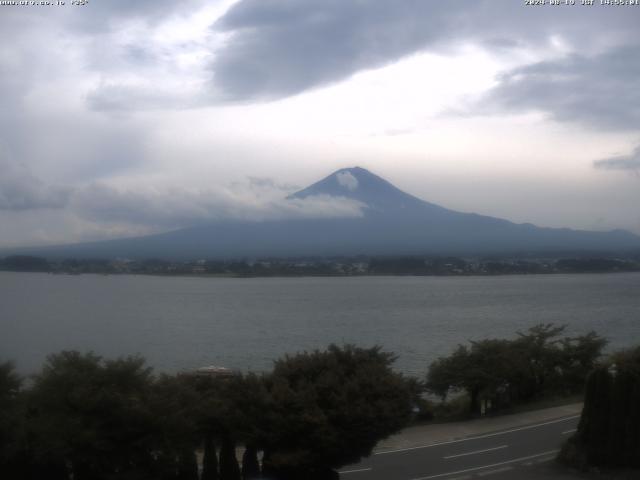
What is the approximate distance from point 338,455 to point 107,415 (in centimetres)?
298

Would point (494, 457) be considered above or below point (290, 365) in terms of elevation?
below

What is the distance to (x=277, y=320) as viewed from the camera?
A: 148ft

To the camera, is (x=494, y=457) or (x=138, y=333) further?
(x=138, y=333)

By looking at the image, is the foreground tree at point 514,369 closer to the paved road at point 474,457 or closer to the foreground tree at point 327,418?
the paved road at point 474,457

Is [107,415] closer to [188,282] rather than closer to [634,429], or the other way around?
[634,429]

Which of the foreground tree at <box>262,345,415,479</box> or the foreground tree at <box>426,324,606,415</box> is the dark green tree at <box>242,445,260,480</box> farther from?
the foreground tree at <box>426,324,606,415</box>

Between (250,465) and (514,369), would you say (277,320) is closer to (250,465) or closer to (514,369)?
(514,369)

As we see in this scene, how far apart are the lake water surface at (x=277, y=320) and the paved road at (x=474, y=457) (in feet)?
25.4

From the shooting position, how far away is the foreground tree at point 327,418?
9.55 meters

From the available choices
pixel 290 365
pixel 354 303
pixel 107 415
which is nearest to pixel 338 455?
pixel 290 365

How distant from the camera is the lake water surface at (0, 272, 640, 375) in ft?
104

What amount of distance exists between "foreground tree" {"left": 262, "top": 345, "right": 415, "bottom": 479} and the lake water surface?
10712 mm

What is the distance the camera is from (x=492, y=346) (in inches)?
708

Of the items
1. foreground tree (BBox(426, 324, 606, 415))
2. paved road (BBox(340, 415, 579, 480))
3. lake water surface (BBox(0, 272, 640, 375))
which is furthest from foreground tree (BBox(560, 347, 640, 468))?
lake water surface (BBox(0, 272, 640, 375))
